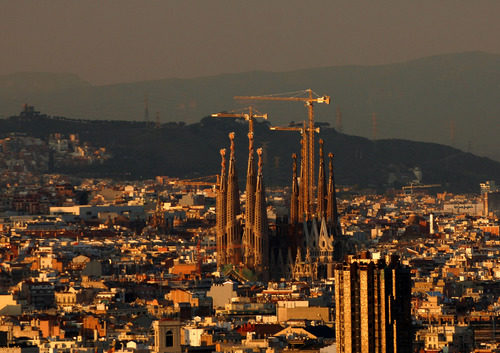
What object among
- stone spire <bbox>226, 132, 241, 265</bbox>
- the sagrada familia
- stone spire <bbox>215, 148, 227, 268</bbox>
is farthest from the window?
stone spire <bbox>215, 148, 227, 268</bbox>

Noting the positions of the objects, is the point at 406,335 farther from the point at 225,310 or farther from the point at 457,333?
the point at 225,310

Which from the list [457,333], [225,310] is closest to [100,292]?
[225,310]

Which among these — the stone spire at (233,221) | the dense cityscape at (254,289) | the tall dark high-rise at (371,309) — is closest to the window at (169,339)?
the dense cityscape at (254,289)

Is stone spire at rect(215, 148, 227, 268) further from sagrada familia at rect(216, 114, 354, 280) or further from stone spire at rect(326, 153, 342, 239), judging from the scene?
stone spire at rect(326, 153, 342, 239)

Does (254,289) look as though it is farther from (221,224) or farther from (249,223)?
(221,224)

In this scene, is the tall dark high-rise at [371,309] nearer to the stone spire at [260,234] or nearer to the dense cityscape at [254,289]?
the dense cityscape at [254,289]

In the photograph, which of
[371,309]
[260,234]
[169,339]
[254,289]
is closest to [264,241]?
[260,234]
